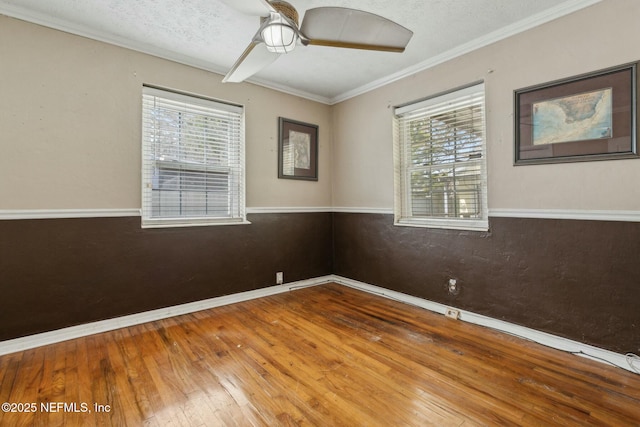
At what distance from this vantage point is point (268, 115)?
3.53m

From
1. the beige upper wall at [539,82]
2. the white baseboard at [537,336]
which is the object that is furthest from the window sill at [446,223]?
the white baseboard at [537,336]

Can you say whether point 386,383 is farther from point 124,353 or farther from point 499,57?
point 499,57

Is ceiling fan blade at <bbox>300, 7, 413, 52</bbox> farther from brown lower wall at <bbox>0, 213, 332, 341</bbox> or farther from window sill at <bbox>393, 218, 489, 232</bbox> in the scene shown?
brown lower wall at <bbox>0, 213, 332, 341</bbox>

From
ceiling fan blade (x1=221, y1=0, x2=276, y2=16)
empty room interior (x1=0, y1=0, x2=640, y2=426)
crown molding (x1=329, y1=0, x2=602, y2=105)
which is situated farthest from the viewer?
crown molding (x1=329, y1=0, x2=602, y2=105)

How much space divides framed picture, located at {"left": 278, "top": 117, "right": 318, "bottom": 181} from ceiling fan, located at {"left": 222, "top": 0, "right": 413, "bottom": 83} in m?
1.77

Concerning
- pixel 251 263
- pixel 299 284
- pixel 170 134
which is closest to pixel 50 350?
pixel 251 263

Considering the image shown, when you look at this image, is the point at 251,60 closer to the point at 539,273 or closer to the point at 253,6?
the point at 253,6

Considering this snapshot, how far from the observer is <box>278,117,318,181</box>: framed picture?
365cm

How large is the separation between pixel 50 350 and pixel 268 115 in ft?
9.50

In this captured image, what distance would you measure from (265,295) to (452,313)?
199 centimetres

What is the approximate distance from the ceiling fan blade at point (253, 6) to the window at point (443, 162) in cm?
202

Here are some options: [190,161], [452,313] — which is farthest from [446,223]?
[190,161]

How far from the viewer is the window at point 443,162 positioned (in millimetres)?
2725

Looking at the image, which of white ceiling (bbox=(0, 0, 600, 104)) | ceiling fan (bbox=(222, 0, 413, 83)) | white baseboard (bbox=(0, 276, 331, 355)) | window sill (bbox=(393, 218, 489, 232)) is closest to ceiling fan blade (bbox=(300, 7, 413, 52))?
Result: ceiling fan (bbox=(222, 0, 413, 83))
